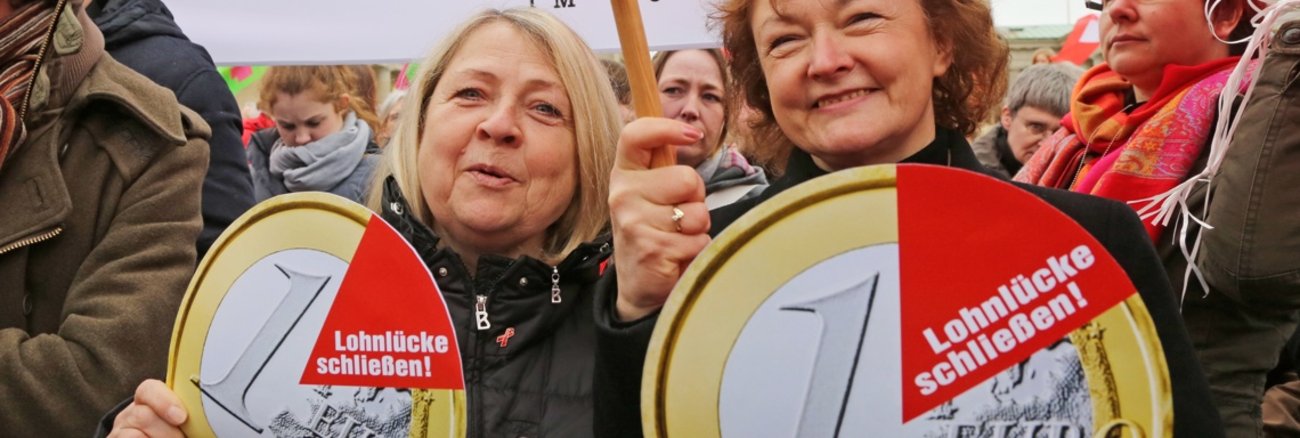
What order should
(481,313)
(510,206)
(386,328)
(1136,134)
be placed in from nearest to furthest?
(386,328) → (481,313) → (510,206) → (1136,134)

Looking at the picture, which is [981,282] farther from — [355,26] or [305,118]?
[305,118]

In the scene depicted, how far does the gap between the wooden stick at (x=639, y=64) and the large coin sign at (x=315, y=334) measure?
378 millimetres

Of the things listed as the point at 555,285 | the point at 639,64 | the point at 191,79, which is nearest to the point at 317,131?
the point at 191,79

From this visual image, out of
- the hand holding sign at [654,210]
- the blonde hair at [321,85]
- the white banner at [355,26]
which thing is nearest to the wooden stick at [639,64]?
the hand holding sign at [654,210]

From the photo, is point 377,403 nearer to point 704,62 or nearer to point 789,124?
point 789,124

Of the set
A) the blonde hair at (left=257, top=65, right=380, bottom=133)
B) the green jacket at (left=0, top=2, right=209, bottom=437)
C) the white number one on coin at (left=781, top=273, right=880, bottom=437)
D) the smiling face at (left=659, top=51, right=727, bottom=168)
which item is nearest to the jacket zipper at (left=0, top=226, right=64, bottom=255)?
the green jacket at (left=0, top=2, right=209, bottom=437)

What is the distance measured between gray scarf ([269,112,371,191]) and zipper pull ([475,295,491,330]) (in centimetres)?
315

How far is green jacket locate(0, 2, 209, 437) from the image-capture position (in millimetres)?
2266

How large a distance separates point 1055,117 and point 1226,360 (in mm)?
3125

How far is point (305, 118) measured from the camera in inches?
211

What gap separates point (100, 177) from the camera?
2.41 meters

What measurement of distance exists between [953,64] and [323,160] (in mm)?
3471

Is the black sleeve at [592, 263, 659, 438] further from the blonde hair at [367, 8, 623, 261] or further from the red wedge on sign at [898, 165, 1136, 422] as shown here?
the blonde hair at [367, 8, 623, 261]

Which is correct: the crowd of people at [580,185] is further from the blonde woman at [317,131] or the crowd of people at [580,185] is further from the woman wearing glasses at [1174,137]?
the blonde woman at [317,131]
